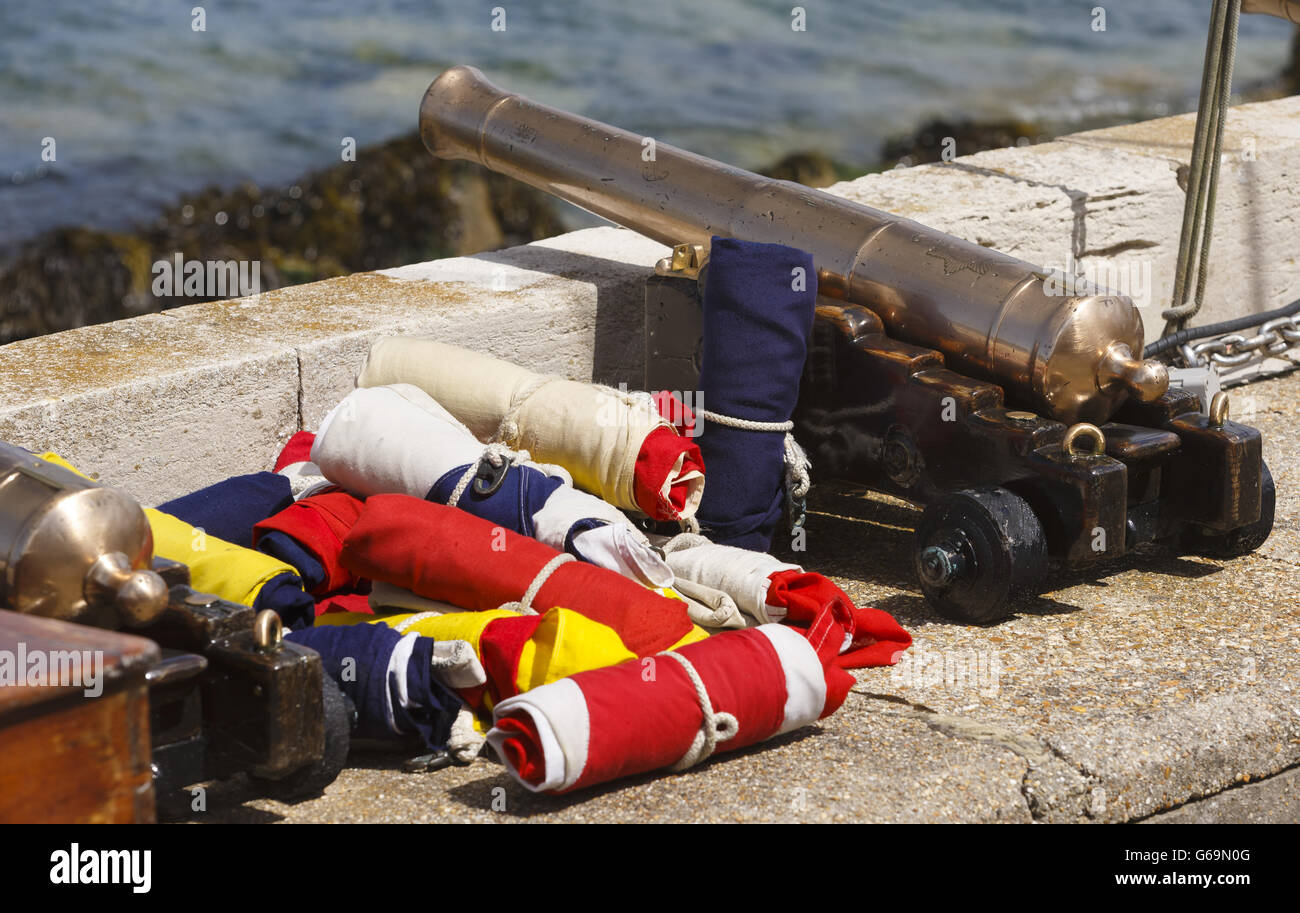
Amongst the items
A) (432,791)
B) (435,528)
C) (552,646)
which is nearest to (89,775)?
(432,791)

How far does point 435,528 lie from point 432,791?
1.61ft

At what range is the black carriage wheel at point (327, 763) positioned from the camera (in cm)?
→ 216

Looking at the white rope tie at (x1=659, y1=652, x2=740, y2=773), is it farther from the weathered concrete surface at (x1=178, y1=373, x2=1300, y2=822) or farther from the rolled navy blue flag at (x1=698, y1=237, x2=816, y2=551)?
the rolled navy blue flag at (x1=698, y1=237, x2=816, y2=551)

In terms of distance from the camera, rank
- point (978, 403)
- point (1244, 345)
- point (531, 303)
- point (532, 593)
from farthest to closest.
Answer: point (1244, 345), point (531, 303), point (978, 403), point (532, 593)

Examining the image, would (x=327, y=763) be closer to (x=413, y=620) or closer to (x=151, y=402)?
(x=413, y=620)

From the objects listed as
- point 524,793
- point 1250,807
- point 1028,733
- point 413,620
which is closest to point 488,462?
point 413,620

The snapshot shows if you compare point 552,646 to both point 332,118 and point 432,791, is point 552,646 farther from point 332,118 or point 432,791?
point 332,118

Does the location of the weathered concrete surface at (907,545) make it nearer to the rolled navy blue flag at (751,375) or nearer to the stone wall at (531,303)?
the stone wall at (531,303)

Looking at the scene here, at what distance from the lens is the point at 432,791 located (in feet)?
7.48

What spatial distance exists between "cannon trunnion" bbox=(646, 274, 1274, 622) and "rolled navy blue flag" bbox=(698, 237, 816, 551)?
13cm

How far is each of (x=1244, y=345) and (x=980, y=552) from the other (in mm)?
1700

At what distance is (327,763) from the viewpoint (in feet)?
7.13

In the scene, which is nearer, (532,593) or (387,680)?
(387,680)

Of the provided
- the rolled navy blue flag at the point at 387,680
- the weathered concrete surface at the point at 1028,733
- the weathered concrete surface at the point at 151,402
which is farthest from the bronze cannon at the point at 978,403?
the rolled navy blue flag at the point at 387,680
